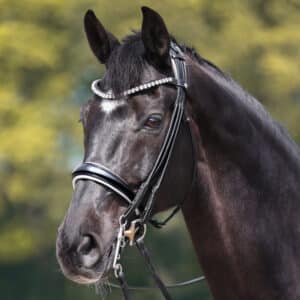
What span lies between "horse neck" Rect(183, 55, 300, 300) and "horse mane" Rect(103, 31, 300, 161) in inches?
1.9

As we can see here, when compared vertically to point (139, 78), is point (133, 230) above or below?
below

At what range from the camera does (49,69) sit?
8.92 m

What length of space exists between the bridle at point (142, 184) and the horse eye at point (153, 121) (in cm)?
5

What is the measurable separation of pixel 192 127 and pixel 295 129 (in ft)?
17.6

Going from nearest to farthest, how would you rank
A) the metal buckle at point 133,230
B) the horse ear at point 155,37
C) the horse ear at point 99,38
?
1. the metal buckle at point 133,230
2. the horse ear at point 155,37
3. the horse ear at point 99,38

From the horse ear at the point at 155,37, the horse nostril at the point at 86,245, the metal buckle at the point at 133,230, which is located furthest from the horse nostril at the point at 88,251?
the horse ear at the point at 155,37

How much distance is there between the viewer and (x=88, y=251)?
2.89 meters

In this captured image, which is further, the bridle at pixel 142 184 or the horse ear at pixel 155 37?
the horse ear at pixel 155 37

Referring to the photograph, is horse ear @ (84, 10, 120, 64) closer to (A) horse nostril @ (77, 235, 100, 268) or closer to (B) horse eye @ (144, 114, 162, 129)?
(B) horse eye @ (144, 114, 162, 129)

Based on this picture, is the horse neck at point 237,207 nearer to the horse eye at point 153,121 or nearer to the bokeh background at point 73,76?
the horse eye at point 153,121

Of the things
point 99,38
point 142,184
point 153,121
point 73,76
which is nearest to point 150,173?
point 142,184

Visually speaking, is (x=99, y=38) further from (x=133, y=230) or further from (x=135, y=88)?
(x=133, y=230)

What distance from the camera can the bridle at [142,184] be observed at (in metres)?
2.94

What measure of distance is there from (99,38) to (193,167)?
66 cm
